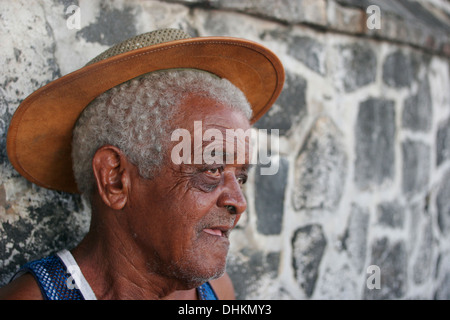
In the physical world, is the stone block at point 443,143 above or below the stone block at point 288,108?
below

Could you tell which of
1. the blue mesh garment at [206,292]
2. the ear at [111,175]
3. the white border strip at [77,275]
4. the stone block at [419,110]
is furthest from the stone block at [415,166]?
the white border strip at [77,275]

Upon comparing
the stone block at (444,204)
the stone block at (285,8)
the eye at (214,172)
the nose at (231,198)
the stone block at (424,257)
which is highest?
the stone block at (285,8)

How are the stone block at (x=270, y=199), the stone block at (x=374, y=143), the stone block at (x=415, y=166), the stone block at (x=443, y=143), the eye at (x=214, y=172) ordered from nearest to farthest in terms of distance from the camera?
the eye at (x=214, y=172) < the stone block at (x=270, y=199) < the stone block at (x=374, y=143) < the stone block at (x=415, y=166) < the stone block at (x=443, y=143)

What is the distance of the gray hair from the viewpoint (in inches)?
59.6

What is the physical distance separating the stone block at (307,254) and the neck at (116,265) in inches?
38.2

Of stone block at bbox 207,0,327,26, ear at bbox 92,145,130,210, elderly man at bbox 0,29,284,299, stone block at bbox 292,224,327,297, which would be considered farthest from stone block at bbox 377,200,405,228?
ear at bbox 92,145,130,210

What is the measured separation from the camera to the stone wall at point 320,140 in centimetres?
175

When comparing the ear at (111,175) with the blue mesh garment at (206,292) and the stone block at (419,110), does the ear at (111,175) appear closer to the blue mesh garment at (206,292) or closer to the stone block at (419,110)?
the blue mesh garment at (206,292)

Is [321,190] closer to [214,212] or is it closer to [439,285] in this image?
[214,212]

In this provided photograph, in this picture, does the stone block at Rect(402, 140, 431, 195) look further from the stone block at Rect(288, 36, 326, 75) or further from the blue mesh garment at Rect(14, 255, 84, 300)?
the blue mesh garment at Rect(14, 255, 84, 300)

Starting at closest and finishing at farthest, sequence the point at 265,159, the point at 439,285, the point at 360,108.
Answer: the point at 265,159, the point at 360,108, the point at 439,285
